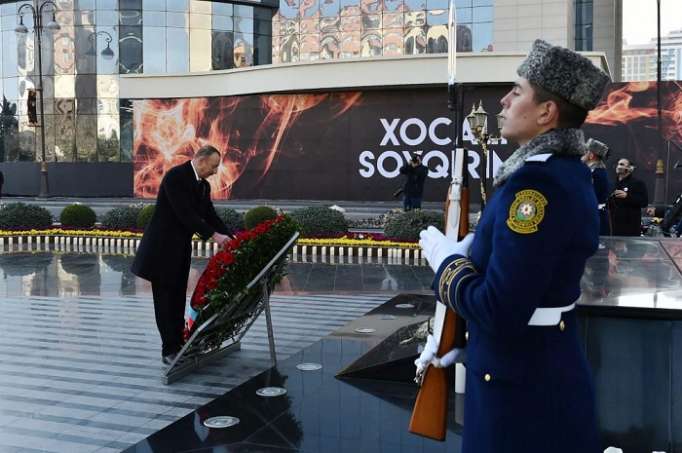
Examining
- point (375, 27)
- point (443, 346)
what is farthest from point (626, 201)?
point (375, 27)

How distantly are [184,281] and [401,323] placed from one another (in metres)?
2.42

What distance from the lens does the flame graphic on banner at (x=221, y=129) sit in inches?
1018

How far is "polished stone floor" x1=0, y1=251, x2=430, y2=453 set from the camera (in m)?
4.98

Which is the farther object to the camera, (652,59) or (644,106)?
(652,59)

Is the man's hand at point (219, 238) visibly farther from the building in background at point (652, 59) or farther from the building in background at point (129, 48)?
the building in background at point (652, 59)

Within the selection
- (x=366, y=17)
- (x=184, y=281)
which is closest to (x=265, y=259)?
(x=184, y=281)

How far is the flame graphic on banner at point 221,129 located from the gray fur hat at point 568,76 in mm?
23123

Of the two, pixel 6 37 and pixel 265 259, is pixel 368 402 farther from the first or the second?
pixel 6 37

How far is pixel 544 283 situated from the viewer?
6.45 ft

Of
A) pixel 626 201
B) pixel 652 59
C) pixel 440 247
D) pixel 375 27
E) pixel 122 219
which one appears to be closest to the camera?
pixel 440 247

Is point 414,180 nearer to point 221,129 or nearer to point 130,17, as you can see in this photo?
point 221,129

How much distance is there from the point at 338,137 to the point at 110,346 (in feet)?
60.3

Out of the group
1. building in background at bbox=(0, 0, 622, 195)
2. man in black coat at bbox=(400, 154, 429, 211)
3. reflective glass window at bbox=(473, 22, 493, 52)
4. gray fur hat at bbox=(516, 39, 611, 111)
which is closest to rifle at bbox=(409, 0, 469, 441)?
gray fur hat at bbox=(516, 39, 611, 111)

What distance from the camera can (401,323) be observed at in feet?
24.7
